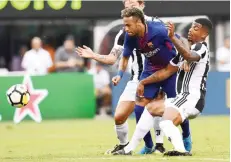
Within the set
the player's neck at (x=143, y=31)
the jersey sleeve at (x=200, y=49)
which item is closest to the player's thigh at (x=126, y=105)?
the player's neck at (x=143, y=31)

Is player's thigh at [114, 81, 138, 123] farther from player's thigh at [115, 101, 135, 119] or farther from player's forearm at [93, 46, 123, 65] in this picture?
player's forearm at [93, 46, 123, 65]

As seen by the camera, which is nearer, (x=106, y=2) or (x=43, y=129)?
(x=43, y=129)

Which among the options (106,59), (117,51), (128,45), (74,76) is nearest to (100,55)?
(106,59)

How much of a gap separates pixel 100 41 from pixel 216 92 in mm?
4264

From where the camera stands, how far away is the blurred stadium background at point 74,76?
700 inches

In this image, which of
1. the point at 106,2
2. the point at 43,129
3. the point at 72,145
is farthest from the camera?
the point at 106,2

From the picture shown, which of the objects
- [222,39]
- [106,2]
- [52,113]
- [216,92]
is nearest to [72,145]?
[52,113]

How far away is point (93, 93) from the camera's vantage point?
23.5 meters

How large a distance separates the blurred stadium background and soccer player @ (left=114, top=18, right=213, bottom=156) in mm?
2138

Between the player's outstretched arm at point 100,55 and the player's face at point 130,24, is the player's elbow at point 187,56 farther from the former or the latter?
the player's outstretched arm at point 100,55

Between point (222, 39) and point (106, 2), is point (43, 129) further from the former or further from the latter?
point (222, 39)

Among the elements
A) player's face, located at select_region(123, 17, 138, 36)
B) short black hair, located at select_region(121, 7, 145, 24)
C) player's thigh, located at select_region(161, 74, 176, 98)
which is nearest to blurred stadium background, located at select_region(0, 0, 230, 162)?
player's thigh, located at select_region(161, 74, 176, 98)

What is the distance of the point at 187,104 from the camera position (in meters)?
12.2

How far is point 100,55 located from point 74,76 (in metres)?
10.7
